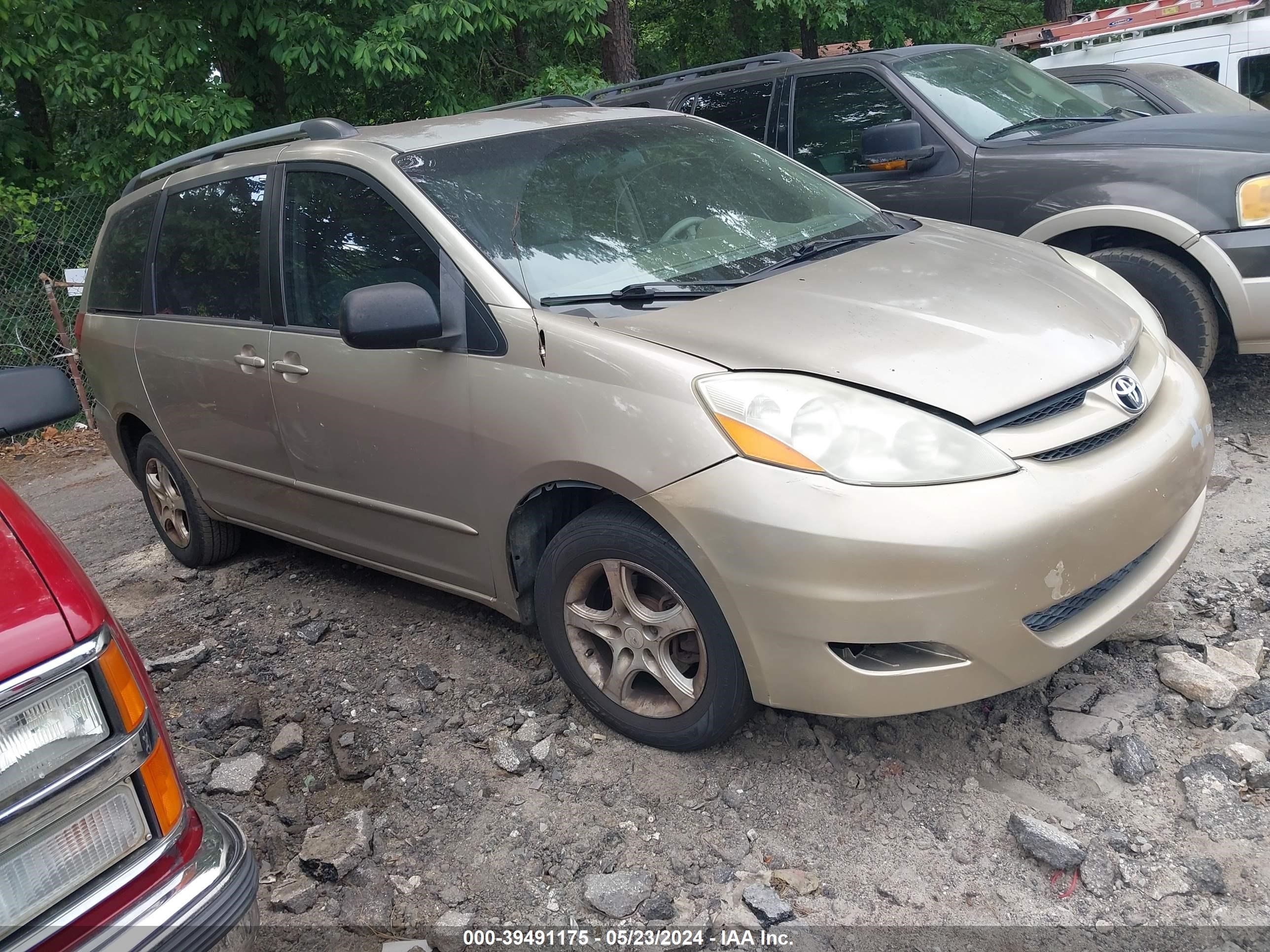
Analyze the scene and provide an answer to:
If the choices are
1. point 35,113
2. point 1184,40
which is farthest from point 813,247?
point 35,113

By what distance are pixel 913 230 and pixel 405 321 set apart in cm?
194

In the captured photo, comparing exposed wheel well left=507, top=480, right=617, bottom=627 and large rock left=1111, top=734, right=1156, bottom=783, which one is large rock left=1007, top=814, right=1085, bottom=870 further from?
exposed wheel well left=507, top=480, right=617, bottom=627

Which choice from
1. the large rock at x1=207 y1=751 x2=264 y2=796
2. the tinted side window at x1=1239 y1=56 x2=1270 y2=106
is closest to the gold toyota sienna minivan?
the large rock at x1=207 y1=751 x2=264 y2=796

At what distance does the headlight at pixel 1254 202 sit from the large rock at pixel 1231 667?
7.81 feet

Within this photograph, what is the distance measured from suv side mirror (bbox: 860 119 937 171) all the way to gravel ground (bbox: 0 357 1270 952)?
8.10 feet

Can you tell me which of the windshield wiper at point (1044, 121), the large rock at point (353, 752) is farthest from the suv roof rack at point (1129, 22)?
the large rock at point (353, 752)

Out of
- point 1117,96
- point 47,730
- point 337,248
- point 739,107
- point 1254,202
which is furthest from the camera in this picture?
point 1117,96

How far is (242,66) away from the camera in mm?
9156

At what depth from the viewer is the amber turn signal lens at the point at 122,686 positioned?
183 centimetres

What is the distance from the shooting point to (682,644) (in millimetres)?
2963

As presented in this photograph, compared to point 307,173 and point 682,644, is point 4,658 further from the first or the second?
point 307,173

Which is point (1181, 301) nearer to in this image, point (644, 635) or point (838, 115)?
point (838, 115)

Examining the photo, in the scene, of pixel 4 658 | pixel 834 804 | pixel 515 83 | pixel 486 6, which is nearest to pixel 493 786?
pixel 834 804

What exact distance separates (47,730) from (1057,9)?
16389 millimetres
